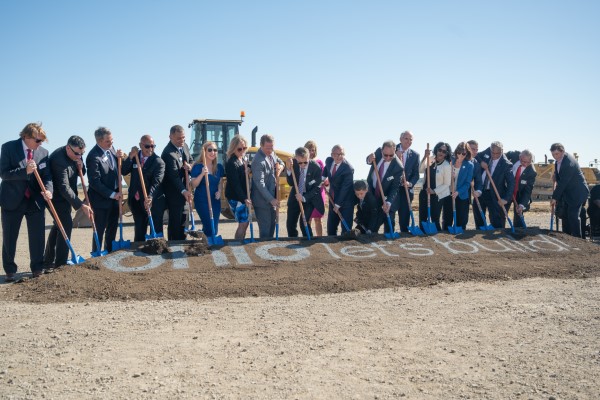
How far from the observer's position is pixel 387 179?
345 inches

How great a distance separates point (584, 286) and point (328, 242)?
11.5ft

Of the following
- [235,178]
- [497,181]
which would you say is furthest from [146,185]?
[497,181]

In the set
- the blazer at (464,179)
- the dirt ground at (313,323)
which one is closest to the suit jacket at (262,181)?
the dirt ground at (313,323)

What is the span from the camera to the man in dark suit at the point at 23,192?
6590 millimetres

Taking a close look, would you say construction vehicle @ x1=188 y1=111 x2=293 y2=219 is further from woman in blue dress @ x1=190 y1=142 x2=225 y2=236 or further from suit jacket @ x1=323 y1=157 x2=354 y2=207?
woman in blue dress @ x1=190 y1=142 x2=225 y2=236

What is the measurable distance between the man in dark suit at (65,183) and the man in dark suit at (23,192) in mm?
165

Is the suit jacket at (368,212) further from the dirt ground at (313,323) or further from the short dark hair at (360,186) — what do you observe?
the dirt ground at (313,323)

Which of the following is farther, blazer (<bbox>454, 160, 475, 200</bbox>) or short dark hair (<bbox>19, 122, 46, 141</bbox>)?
blazer (<bbox>454, 160, 475, 200</bbox>)

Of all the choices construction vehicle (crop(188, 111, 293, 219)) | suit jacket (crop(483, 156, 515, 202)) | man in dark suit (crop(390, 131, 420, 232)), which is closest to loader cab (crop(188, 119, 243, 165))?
construction vehicle (crop(188, 111, 293, 219))

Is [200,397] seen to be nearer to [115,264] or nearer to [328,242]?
[115,264]

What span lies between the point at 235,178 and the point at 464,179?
4087 millimetres

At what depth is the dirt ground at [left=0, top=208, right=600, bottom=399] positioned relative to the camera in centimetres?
348

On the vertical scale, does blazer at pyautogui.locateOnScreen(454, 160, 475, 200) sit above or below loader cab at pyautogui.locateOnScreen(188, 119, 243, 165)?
below

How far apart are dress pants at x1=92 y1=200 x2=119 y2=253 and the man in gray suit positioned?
6.86ft
